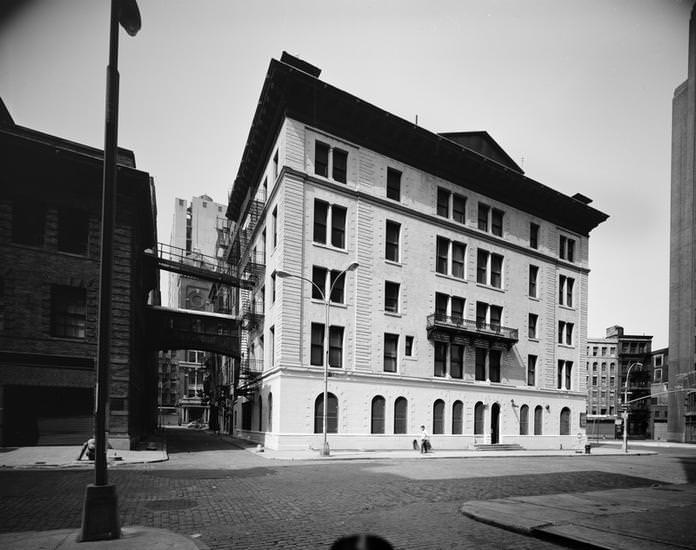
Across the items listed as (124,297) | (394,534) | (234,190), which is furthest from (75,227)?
(394,534)

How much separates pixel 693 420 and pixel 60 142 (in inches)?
3151

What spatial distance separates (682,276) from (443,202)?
188 ft

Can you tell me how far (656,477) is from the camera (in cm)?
2059

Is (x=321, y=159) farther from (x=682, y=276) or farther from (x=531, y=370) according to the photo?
(x=682, y=276)

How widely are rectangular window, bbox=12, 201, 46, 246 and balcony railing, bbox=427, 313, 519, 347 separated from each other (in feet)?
75.0

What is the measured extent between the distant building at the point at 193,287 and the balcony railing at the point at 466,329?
6586 cm

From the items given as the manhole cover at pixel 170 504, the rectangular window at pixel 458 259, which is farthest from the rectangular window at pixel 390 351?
the manhole cover at pixel 170 504

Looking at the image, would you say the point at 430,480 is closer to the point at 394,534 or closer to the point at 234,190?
the point at 394,534

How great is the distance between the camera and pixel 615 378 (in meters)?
103

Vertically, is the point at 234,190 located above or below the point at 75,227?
above

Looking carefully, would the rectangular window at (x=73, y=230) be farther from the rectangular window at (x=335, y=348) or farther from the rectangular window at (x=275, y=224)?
the rectangular window at (x=335, y=348)

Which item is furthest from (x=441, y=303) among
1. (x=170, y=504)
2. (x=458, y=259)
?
(x=170, y=504)

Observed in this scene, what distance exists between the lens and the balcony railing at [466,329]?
35000mm

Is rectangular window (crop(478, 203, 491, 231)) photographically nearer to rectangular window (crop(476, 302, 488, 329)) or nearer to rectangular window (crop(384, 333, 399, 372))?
rectangular window (crop(476, 302, 488, 329))
